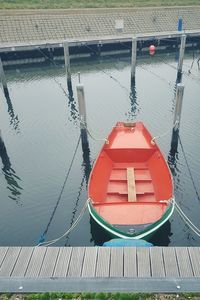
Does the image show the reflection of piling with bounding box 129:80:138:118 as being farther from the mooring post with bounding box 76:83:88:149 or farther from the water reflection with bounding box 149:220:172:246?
the water reflection with bounding box 149:220:172:246

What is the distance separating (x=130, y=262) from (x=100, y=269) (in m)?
0.76

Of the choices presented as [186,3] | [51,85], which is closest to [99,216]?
[51,85]

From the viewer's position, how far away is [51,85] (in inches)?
1028

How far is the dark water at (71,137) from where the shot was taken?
38.3 ft

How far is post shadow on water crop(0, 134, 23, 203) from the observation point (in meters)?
13.6

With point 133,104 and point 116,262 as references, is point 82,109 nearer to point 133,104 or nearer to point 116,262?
point 116,262

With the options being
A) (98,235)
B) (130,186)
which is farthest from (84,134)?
(98,235)

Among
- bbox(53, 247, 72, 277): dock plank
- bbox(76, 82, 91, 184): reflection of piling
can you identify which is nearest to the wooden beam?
bbox(76, 82, 91, 184): reflection of piling

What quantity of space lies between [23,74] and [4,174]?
55.2ft

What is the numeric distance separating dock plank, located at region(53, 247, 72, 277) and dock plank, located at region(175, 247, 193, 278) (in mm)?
2757

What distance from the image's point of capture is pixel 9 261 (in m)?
7.02

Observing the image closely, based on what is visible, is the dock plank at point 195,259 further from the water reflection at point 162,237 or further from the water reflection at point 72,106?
the water reflection at point 72,106

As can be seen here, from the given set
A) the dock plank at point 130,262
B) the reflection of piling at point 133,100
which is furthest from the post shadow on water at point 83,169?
the reflection of piling at point 133,100

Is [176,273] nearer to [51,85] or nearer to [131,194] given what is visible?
[131,194]
